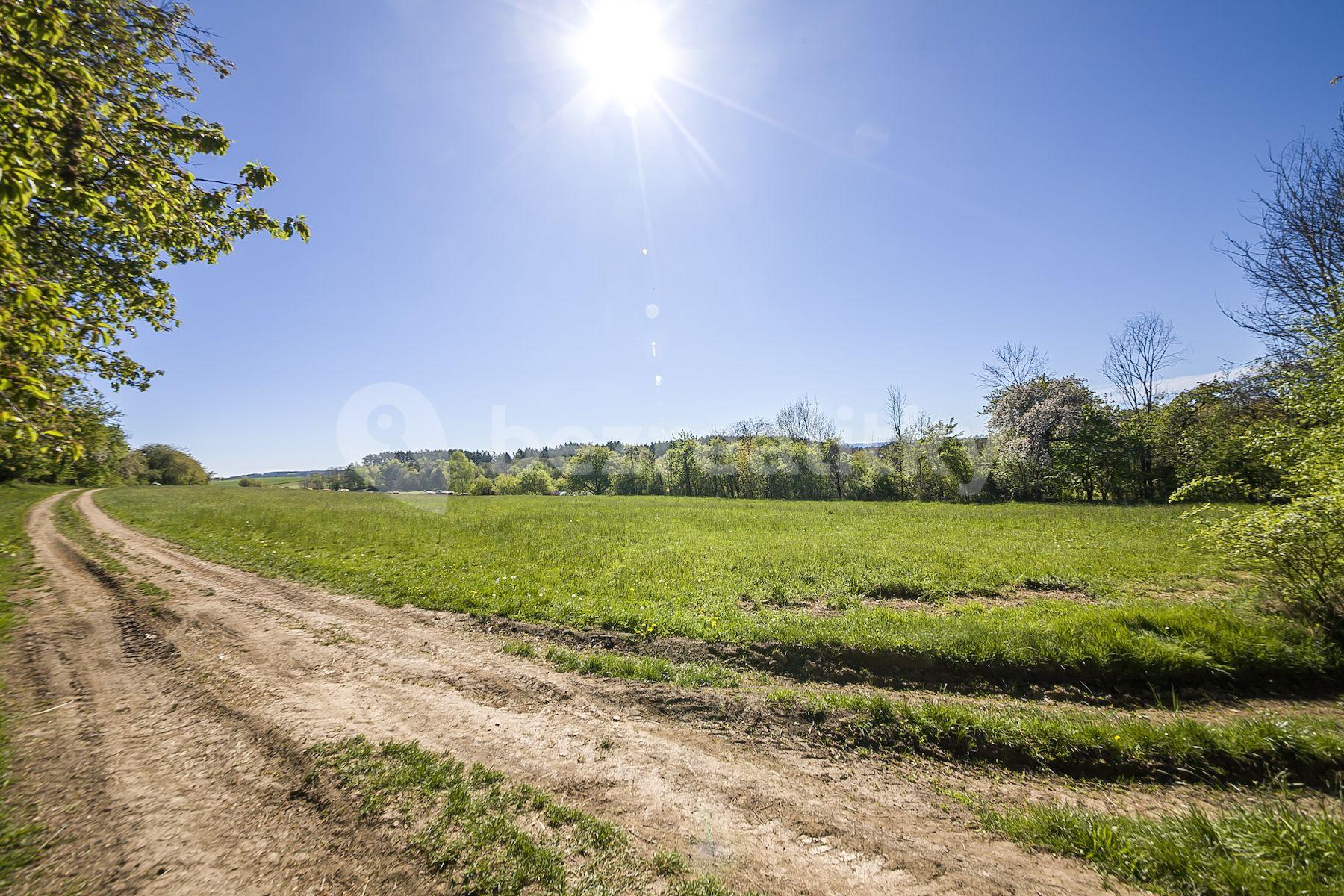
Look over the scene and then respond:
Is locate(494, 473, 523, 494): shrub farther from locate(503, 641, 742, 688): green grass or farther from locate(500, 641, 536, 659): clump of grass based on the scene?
locate(503, 641, 742, 688): green grass

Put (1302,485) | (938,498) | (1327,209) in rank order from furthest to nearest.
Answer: (938,498), (1327,209), (1302,485)

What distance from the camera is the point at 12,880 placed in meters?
3.51

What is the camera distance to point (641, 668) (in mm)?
7762

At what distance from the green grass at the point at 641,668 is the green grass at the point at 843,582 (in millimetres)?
1088

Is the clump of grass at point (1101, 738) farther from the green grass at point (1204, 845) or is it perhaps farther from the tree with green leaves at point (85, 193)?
the tree with green leaves at point (85, 193)

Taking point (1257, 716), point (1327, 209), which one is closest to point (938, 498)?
point (1327, 209)

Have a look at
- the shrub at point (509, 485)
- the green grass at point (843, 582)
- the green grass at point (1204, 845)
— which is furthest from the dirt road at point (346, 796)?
the shrub at point (509, 485)

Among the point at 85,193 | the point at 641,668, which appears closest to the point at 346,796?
the point at 641,668

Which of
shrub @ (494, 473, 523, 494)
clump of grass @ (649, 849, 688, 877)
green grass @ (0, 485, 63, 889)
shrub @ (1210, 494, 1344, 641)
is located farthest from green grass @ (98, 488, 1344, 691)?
shrub @ (494, 473, 523, 494)

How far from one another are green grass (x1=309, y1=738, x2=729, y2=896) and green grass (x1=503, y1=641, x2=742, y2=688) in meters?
2.87

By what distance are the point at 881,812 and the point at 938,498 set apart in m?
58.4

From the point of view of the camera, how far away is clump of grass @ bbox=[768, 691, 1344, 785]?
5445mm

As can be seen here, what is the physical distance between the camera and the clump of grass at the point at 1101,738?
17.9 ft

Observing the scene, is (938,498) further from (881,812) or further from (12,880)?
(12,880)
